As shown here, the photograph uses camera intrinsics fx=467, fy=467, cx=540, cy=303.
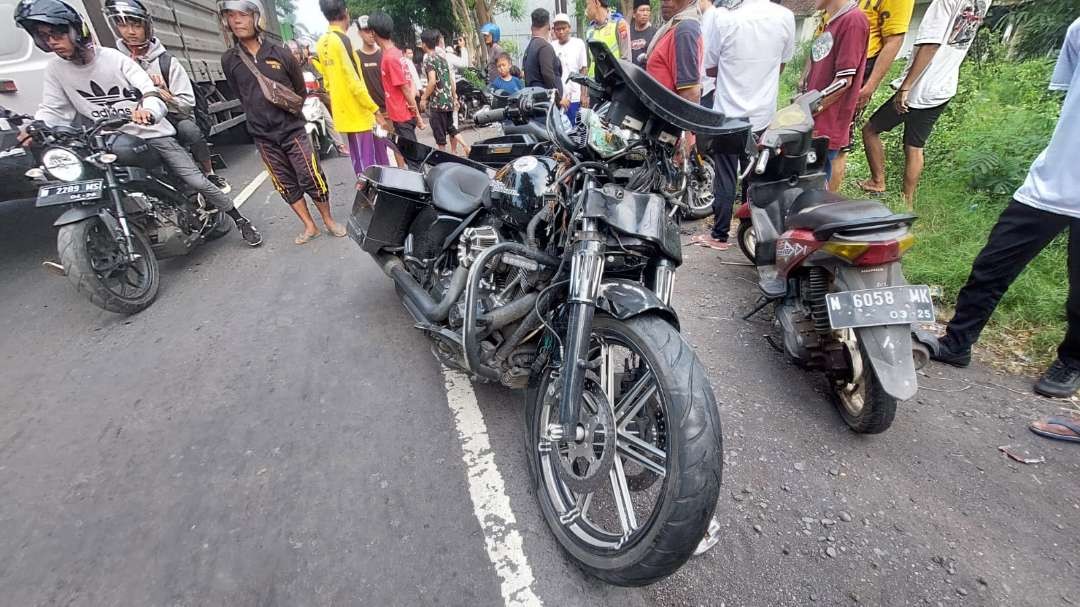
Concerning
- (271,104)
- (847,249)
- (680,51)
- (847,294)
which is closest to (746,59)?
(680,51)

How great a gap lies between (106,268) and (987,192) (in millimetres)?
7235

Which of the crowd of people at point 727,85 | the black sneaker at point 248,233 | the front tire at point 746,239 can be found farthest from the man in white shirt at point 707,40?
the black sneaker at point 248,233

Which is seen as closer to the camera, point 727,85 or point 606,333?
point 606,333

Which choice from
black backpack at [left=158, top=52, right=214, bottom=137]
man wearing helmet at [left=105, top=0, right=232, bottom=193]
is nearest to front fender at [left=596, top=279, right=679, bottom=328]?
man wearing helmet at [left=105, top=0, right=232, bottom=193]

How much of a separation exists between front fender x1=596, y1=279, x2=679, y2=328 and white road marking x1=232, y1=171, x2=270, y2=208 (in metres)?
5.63

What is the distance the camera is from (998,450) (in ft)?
6.97

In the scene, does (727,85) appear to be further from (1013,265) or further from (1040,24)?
(1040,24)

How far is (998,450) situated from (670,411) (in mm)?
1894

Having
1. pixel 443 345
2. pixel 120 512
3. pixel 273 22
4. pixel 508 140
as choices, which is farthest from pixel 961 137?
pixel 273 22

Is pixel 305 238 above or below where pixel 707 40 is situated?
below

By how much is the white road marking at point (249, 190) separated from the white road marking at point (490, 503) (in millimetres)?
4755

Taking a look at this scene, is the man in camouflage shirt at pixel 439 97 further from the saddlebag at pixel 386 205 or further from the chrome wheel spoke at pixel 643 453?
the chrome wheel spoke at pixel 643 453

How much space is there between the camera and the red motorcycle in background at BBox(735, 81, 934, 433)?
1946 mm

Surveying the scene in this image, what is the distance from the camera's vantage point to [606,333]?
5.34 feet
